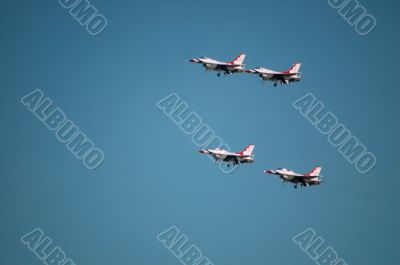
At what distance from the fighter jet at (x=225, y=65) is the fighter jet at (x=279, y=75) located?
2.20 meters

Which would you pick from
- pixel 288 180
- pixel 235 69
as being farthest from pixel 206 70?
pixel 288 180

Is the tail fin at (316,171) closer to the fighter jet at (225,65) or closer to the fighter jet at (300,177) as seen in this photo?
the fighter jet at (300,177)

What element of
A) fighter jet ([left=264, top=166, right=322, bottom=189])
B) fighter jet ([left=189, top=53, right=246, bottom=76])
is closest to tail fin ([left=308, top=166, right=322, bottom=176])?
fighter jet ([left=264, top=166, right=322, bottom=189])

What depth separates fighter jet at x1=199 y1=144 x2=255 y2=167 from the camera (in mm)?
133875

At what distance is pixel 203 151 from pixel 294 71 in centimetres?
2147

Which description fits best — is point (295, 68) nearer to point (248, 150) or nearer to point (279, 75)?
point (279, 75)

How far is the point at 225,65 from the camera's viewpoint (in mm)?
134250

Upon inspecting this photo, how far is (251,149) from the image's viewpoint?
136m

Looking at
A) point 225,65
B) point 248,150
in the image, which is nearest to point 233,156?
point 248,150

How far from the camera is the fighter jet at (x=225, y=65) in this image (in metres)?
134

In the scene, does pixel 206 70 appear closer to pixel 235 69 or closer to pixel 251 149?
pixel 235 69

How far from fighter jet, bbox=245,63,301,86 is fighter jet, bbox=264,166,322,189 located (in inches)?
609

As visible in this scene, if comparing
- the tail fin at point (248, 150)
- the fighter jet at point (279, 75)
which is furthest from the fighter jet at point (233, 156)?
the fighter jet at point (279, 75)

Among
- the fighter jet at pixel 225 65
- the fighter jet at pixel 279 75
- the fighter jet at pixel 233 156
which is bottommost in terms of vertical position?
the fighter jet at pixel 233 156
